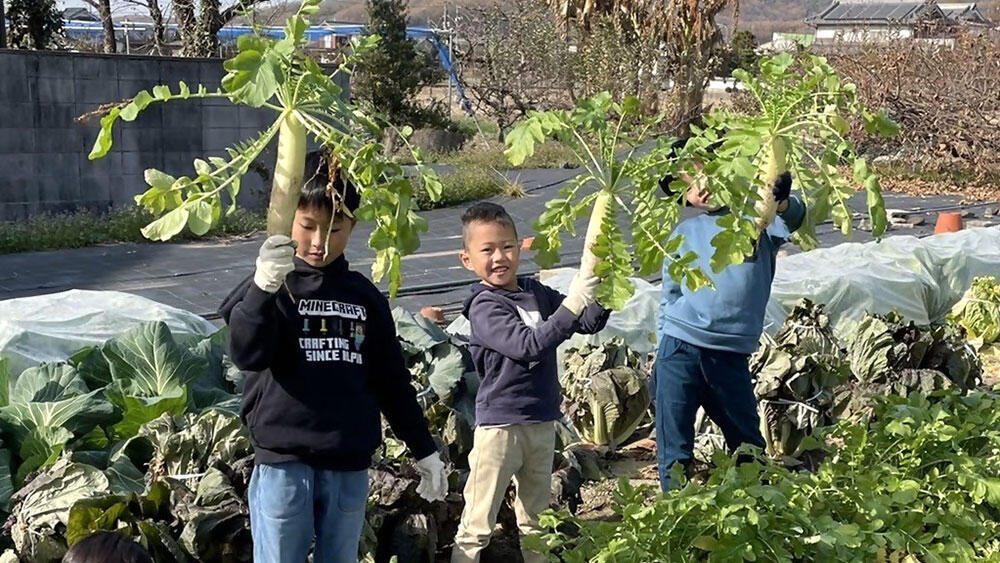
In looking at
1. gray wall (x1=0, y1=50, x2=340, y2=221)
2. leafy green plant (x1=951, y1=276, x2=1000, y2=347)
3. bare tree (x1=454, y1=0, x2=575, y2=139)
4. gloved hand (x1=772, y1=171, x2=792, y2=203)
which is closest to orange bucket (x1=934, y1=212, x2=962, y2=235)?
leafy green plant (x1=951, y1=276, x2=1000, y2=347)

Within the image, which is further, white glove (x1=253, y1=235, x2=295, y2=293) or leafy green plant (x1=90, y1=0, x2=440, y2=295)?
white glove (x1=253, y1=235, x2=295, y2=293)

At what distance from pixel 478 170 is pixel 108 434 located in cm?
1171

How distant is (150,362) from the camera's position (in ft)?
14.5

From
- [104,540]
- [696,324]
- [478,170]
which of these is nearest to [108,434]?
[104,540]

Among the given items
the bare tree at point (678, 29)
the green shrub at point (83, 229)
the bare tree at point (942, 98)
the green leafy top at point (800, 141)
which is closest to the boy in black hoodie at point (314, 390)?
the green leafy top at point (800, 141)

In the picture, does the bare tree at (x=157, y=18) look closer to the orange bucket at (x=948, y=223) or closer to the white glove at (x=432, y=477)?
the orange bucket at (x=948, y=223)

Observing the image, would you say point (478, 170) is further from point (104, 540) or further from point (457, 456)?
point (104, 540)

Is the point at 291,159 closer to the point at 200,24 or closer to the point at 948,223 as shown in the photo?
the point at 948,223

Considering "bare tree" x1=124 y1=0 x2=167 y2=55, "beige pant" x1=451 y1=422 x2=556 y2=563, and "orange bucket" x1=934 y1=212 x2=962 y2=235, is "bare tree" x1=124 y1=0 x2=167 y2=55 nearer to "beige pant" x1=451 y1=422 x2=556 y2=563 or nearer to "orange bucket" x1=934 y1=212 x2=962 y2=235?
"orange bucket" x1=934 y1=212 x2=962 y2=235

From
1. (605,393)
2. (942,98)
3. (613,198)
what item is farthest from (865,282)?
(942,98)

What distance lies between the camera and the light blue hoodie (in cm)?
400

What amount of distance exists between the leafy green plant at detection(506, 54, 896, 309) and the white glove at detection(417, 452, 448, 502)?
1.96ft

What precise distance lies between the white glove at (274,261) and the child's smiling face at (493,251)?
106cm

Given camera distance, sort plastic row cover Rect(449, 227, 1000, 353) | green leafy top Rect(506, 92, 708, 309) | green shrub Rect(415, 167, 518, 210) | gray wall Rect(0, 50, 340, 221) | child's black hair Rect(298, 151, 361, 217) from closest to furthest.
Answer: child's black hair Rect(298, 151, 361, 217), green leafy top Rect(506, 92, 708, 309), plastic row cover Rect(449, 227, 1000, 353), gray wall Rect(0, 50, 340, 221), green shrub Rect(415, 167, 518, 210)
